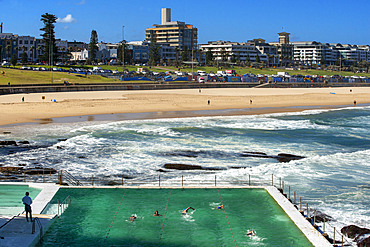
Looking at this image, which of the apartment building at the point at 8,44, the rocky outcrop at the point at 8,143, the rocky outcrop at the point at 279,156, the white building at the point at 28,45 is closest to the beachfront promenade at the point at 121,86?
the rocky outcrop at the point at 8,143

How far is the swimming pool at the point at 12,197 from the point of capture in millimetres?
18344

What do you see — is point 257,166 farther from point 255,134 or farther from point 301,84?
point 301,84

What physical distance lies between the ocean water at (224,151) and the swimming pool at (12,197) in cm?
505

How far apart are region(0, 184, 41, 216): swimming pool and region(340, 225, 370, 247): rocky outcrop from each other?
1327cm

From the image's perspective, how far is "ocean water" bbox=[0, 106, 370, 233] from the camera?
81.4 ft

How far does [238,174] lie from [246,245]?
1152 cm

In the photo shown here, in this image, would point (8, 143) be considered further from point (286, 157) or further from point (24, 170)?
point (286, 157)

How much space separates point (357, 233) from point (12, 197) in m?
15.0

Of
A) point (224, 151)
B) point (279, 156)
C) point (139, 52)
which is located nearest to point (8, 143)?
point (224, 151)

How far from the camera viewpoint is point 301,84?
411 ft

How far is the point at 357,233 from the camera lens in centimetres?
1798

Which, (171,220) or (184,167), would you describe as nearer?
(171,220)

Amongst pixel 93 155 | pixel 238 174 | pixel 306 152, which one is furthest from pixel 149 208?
pixel 306 152

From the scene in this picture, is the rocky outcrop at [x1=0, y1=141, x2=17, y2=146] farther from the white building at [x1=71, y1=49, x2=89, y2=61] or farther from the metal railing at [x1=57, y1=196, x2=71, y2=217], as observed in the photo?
the white building at [x1=71, y1=49, x2=89, y2=61]
